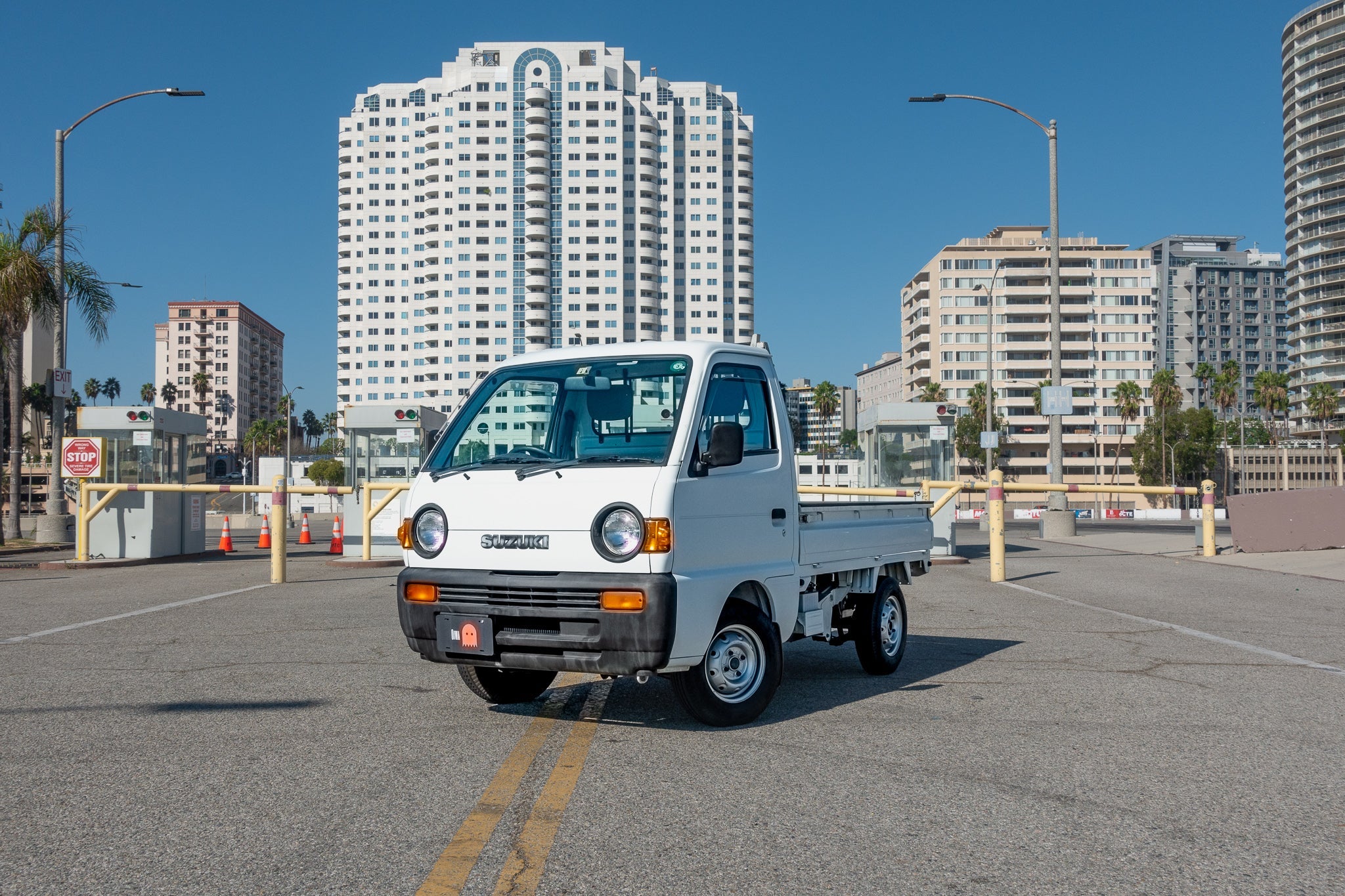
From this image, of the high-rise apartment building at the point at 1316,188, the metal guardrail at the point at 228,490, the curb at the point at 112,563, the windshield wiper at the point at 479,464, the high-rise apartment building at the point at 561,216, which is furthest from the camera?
the high-rise apartment building at the point at 561,216

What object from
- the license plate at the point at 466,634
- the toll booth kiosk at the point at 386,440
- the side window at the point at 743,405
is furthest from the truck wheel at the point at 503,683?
the toll booth kiosk at the point at 386,440

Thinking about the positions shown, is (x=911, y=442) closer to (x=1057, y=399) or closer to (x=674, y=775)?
(x=1057, y=399)

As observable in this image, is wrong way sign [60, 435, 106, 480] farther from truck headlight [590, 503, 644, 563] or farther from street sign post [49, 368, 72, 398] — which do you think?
truck headlight [590, 503, 644, 563]

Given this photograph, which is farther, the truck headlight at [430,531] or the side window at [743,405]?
the side window at [743,405]

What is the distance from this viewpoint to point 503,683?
6.38m

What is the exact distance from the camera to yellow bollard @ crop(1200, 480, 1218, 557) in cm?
1761

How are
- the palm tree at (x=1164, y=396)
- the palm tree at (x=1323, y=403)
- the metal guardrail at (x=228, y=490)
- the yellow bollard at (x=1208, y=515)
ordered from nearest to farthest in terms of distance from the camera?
the metal guardrail at (x=228, y=490), the yellow bollard at (x=1208, y=515), the palm tree at (x=1164, y=396), the palm tree at (x=1323, y=403)

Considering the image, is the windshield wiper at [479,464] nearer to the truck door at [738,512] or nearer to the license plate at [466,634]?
the license plate at [466,634]

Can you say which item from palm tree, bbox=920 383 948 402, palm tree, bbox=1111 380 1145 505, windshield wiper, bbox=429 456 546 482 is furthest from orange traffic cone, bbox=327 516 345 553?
palm tree, bbox=1111 380 1145 505

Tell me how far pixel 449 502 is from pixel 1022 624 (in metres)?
6.56

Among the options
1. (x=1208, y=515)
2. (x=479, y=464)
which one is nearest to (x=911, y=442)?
(x=1208, y=515)

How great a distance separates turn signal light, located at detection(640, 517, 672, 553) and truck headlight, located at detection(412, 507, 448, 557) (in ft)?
3.81

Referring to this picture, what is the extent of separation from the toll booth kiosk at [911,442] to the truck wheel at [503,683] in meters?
16.5

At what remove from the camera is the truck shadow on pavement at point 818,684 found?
20.0ft
